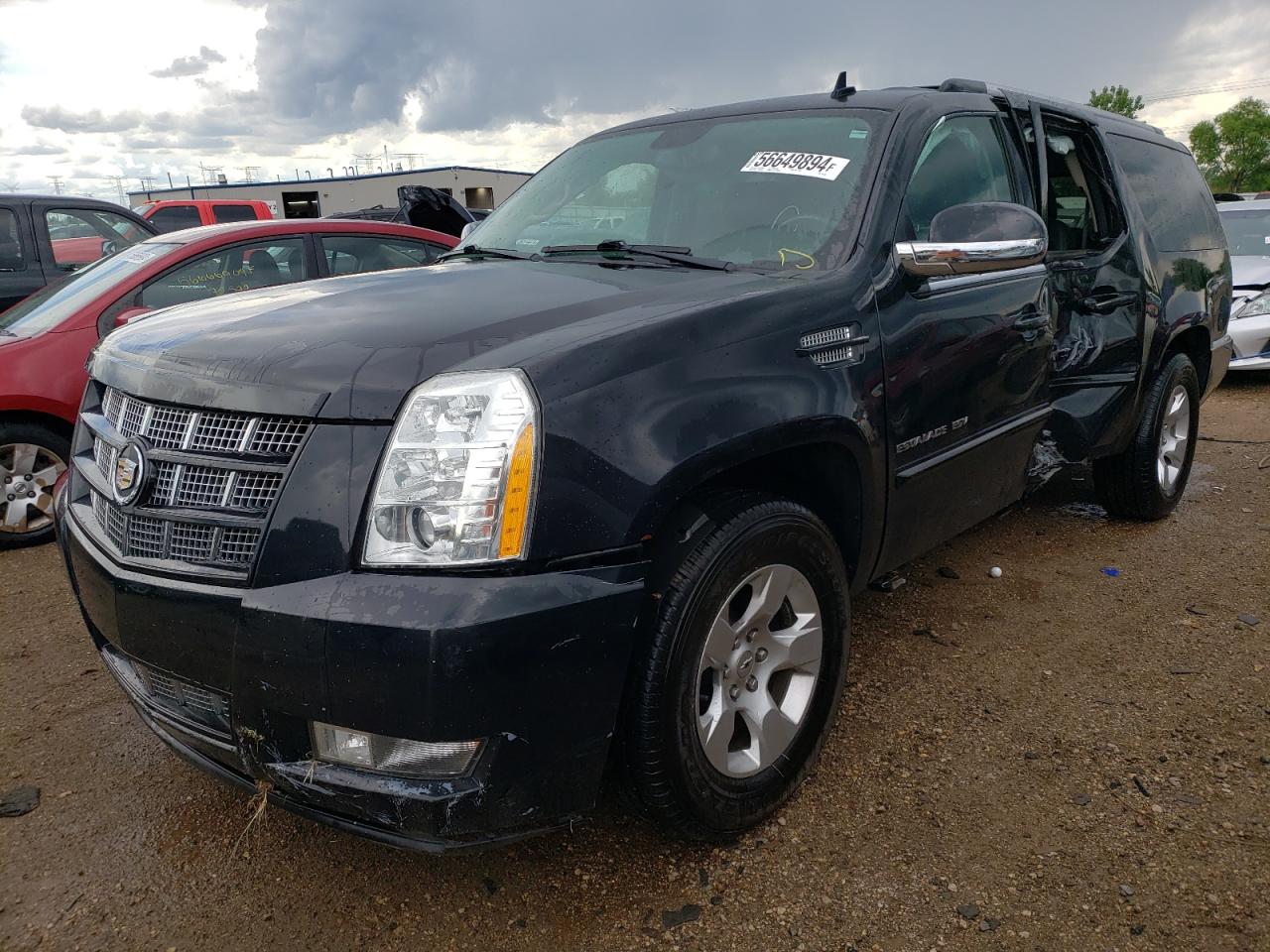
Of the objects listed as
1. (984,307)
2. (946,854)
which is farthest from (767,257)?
(946,854)

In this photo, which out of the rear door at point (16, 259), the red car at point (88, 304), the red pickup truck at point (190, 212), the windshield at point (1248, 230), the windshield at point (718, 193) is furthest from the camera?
the red pickup truck at point (190, 212)

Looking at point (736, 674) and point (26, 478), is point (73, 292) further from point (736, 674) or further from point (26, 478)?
point (736, 674)

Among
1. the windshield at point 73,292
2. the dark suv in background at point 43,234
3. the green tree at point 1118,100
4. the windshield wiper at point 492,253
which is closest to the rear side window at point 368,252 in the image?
the windshield at point 73,292

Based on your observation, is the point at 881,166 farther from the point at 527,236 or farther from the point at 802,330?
the point at 527,236

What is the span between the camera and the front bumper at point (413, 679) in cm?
173

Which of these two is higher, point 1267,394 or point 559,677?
point 559,677

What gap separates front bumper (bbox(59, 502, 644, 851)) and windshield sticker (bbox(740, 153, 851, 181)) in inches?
→ 60.2

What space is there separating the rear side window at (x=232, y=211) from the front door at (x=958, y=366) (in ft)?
53.2

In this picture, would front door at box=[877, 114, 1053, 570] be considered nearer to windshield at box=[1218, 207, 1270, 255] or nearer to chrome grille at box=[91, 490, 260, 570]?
chrome grille at box=[91, 490, 260, 570]

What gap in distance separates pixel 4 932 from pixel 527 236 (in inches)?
96.3

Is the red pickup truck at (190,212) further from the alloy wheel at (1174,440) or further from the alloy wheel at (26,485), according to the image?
the alloy wheel at (1174,440)

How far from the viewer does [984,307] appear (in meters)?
2.98

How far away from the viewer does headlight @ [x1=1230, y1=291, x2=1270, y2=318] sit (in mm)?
8258

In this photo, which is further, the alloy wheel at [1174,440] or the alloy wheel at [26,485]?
the alloy wheel at [26,485]
